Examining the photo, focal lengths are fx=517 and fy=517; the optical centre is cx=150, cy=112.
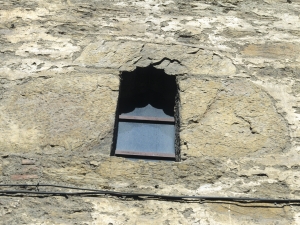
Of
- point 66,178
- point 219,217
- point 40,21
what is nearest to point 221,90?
point 219,217

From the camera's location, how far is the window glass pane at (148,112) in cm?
334

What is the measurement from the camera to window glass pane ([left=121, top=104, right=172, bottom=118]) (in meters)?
3.34

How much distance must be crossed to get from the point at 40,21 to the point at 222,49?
1219 mm

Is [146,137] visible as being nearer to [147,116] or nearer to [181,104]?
[147,116]

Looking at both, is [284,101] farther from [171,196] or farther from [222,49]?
[171,196]

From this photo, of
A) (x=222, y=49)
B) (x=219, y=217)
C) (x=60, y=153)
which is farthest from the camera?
(x=222, y=49)

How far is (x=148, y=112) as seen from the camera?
337cm

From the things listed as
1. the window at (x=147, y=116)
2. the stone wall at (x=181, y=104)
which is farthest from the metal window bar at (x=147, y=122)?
the stone wall at (x=181, y=104)

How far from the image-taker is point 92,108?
294 centimetres

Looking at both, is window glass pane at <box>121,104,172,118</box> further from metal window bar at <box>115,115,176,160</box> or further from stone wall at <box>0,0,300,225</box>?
stone wall at <box>0,0,300,225</box>

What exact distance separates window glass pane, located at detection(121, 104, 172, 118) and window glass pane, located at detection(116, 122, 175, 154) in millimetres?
67

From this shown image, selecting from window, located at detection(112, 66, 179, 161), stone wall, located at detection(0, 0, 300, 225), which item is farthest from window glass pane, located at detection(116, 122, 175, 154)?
stone wall, located at detection(0, 0, 300, 225)

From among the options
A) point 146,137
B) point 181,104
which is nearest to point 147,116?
point 146,137

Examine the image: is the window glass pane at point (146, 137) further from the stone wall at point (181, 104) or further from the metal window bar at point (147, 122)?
the stone wall at point (181, 104)
